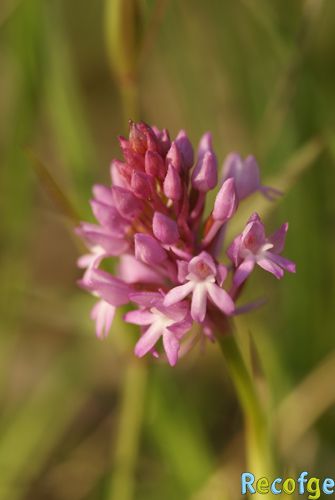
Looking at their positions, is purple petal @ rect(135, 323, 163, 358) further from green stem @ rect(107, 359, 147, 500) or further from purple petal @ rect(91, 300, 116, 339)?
green stem @ rect(107, 359, 147, 500)

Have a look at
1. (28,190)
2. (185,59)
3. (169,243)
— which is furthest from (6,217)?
(169,243)

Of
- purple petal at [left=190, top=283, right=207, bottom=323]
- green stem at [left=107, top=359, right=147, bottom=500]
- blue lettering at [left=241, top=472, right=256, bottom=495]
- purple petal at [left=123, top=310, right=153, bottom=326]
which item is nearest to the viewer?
purple petal at [left=190, top=283, right=207, bottom=323]

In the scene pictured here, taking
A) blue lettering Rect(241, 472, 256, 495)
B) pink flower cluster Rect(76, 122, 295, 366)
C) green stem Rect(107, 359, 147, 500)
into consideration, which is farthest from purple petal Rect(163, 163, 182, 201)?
green stem Rect(107, 359, 147, 500)

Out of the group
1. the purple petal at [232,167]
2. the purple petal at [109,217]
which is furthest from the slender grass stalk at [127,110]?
the purple petal at [109,217]

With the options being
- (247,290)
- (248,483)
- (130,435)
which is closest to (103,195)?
(248,483)

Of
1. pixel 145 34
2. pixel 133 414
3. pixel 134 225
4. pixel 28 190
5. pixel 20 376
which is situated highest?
pixel 145 34

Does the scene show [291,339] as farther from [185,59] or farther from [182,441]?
[185,59]

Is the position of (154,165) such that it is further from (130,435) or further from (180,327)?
(130,435)
